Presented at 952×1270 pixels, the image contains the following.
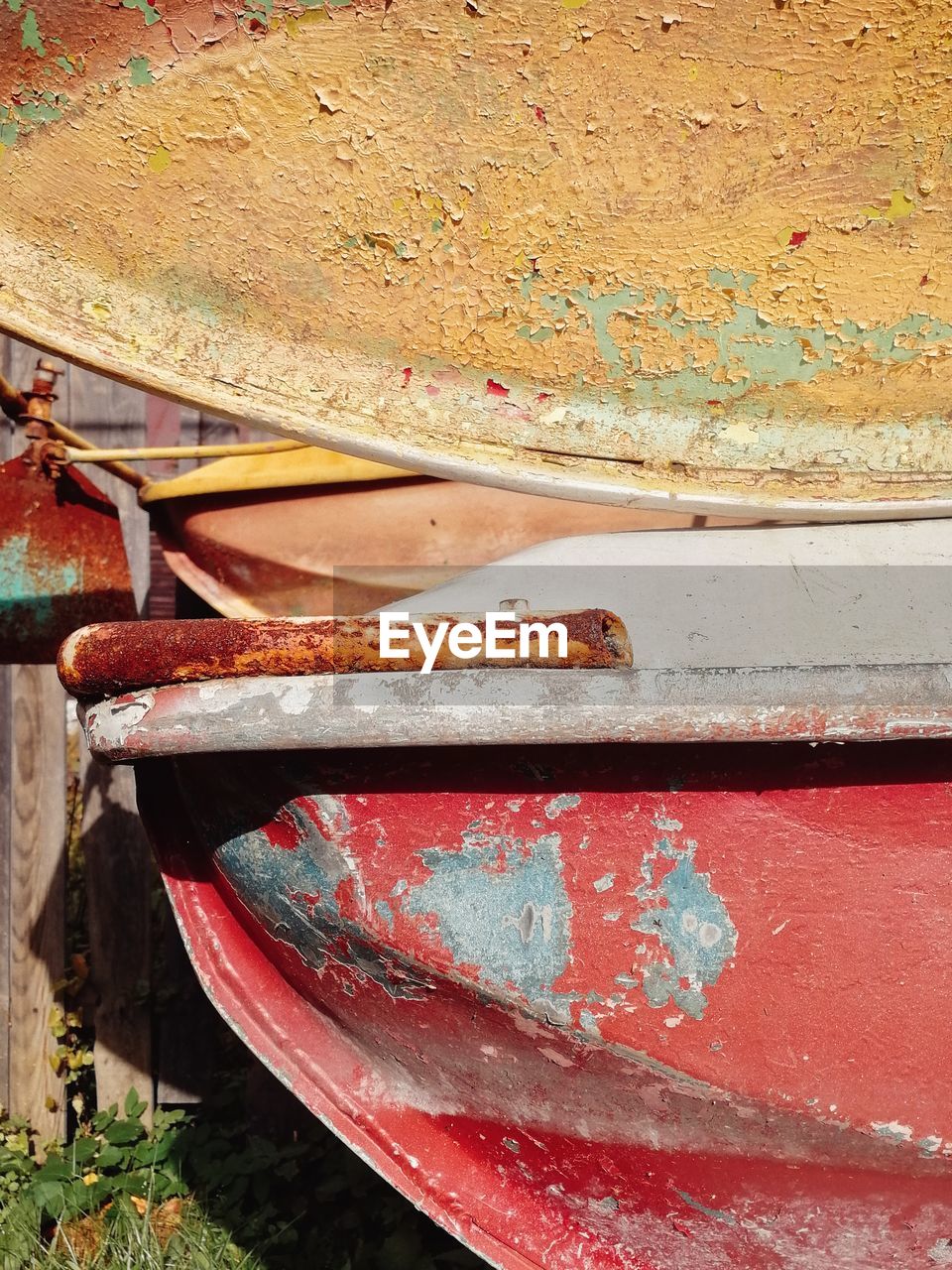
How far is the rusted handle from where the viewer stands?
1.05 meters

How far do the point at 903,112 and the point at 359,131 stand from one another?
0.68m

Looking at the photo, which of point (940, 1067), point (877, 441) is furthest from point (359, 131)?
point (940, 1067)

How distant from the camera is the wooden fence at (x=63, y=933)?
2.48 meters

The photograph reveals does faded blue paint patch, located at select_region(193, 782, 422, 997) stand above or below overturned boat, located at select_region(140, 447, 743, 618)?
below

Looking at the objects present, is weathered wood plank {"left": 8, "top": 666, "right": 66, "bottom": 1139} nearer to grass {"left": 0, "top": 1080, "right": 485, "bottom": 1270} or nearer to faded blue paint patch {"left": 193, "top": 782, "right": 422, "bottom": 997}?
grass {"left": 0, "top": 1080, "right": 485, "bottom": 1270}

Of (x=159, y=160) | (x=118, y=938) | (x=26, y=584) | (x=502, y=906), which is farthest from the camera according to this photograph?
(x=118, y=938)

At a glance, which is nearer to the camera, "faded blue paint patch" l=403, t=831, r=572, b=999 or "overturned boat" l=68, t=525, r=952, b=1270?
"overturned boat" l=68, t=525, r=952, b=1270

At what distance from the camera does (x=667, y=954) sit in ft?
3.75

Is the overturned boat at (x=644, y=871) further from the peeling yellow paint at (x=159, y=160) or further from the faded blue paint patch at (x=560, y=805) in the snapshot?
the peeling yellow paint at (x=159, y=160)

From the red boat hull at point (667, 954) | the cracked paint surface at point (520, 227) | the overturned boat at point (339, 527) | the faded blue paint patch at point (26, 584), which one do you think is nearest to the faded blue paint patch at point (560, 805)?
the red boat hull at point (667, 954)

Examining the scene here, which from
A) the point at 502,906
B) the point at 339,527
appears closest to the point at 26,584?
the point at 339,527

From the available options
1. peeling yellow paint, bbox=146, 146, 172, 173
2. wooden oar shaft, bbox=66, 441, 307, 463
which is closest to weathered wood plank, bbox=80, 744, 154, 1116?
wooden oar shaft, bbox=66, 441, 307, 463

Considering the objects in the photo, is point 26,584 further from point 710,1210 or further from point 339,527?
point 710,1210

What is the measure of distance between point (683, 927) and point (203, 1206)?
1432 millimetres
